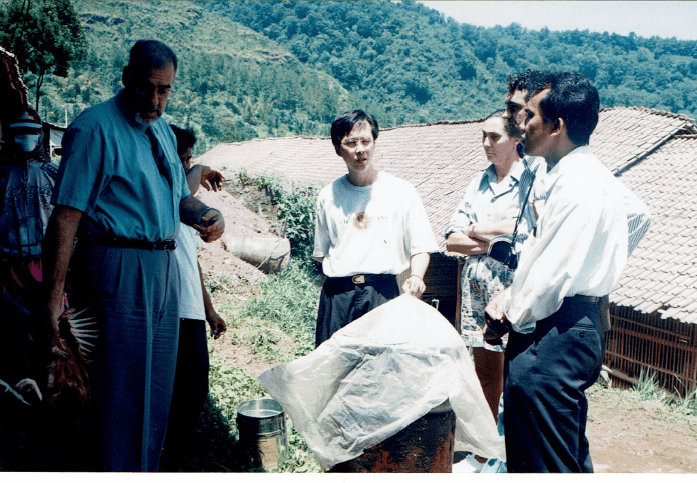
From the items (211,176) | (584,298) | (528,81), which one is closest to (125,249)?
(211,176)

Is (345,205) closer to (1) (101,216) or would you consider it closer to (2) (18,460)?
(1) (101,216)

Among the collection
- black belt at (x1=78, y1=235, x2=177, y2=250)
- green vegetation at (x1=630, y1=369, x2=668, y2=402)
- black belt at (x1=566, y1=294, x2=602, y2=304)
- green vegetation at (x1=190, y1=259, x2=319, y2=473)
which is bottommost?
green vegetation at (x1=630, y1=369, x2=668, y2=402)

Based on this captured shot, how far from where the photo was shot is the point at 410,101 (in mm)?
49750

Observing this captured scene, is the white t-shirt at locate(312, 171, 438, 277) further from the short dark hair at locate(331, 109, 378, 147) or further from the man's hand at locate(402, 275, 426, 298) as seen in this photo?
the short dark hair at locate(331, 109, 378, 147)

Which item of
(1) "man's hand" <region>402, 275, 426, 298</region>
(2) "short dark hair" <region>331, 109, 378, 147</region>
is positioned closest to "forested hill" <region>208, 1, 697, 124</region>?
(2) "short dark hair" <region>331, 109, 378, 147</region>

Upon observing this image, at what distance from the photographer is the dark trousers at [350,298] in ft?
9.57

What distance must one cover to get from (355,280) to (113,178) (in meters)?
1.42

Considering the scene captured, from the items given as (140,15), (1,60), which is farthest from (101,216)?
(140,15)

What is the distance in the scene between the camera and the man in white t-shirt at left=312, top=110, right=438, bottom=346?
2.93m

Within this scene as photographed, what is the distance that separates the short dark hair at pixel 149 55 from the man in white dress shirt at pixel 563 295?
1.47m

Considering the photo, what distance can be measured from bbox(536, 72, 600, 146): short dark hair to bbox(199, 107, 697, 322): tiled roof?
6.35m

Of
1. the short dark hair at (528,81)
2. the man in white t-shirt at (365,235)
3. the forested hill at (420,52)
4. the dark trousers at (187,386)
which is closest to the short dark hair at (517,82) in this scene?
the short dark hair at (528,81)

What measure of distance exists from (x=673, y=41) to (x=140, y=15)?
38.5 metres

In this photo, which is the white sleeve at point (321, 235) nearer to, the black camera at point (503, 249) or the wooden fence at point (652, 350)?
the black camera at point (503, 249)
